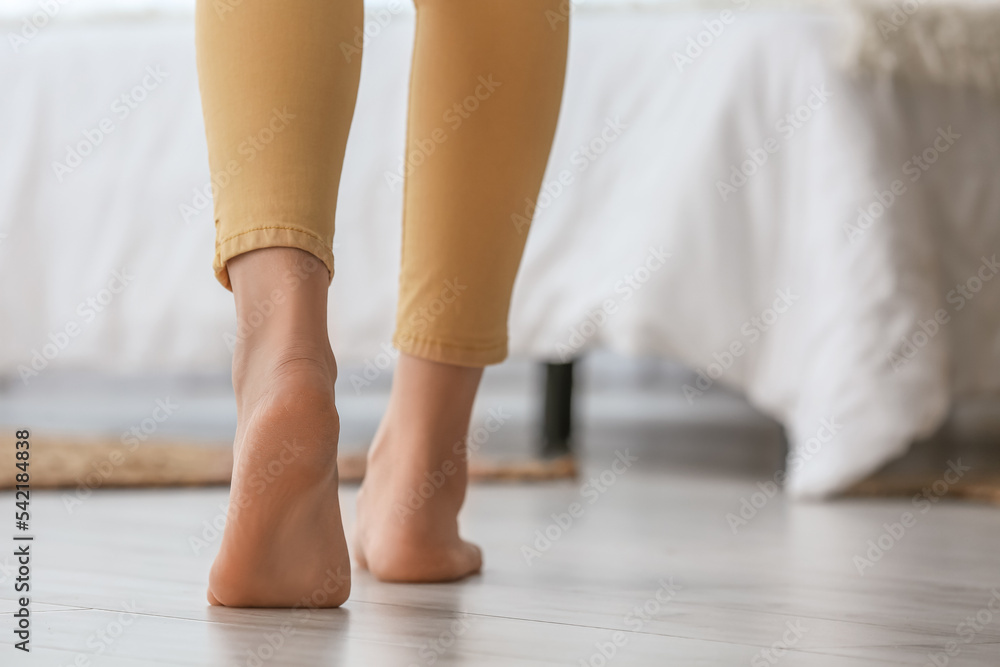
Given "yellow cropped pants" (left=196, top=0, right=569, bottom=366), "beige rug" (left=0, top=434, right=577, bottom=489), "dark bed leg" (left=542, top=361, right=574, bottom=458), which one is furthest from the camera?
"dark bed leg" (left=542, top=361, right=574, bottom=458)

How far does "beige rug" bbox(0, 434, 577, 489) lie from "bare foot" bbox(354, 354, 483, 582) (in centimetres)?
56

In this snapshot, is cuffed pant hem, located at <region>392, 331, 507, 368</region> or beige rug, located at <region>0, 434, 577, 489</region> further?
beige rug, located at <region>0, 434, 577, 489</region>

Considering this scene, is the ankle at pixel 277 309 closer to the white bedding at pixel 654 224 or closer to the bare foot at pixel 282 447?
the bare foot at pixel 282 447

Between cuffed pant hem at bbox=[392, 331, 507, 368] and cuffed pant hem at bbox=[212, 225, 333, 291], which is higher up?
cuffed pant hem at bbox=[212, 225, 333, 291]

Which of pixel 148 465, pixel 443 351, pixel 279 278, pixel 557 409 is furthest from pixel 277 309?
pixel 557 409

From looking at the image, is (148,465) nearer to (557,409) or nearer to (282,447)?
(557,409)

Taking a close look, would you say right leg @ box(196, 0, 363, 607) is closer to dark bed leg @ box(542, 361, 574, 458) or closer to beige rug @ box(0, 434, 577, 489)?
beige rug @ box(0, 434, 577, 489)

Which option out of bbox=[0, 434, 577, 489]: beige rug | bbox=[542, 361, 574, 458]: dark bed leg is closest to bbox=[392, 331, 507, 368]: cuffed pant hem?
bbox=[0, 434, 577, 489]: beige rug

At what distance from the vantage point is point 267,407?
56cm

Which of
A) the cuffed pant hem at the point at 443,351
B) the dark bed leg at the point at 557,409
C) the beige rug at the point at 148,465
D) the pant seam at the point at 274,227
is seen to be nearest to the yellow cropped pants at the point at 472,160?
the cuffed pant hem at the point at 443,351

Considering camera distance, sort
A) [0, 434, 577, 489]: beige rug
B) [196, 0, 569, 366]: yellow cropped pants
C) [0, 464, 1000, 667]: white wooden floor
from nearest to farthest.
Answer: [0, 464, 1000, 667]: white wooden floor < [196, 0, 569, 366]: yellow cropped pants < [0, 434, 577, 489]: beige rug

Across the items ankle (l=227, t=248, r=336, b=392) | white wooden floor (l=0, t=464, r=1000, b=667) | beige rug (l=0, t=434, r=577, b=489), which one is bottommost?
beige rug (l=0, t=434, r=577, b=489)

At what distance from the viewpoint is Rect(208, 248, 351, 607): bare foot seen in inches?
21.9

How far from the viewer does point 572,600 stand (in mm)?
646
